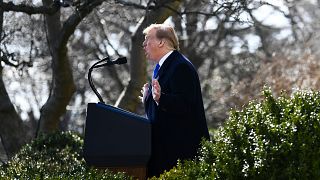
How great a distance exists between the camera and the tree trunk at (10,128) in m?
11.3

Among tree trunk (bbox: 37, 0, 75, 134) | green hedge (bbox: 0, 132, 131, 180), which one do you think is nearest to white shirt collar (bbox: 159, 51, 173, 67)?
green hedge (bbox: 0, 132, 131, 180)

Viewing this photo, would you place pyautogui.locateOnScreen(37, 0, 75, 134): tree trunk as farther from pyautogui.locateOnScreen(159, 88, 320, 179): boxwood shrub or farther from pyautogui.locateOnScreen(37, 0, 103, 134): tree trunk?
pyautogui.locateOnScreen(159, 88, 320, 179): boxwood shrub

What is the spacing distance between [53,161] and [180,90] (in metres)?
2.81

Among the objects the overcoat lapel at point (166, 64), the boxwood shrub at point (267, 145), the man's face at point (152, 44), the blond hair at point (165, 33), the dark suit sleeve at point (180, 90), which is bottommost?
the boxwood shrub at point (267, 145)

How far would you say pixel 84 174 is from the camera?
15.6ft

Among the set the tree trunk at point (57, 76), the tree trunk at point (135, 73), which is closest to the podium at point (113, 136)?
the tree trunk at point (57, 76)

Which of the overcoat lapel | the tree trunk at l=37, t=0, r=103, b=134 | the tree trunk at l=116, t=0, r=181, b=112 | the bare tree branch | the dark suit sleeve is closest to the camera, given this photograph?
the dark suit sleeve

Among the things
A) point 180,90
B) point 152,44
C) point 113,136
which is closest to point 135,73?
point 152,44

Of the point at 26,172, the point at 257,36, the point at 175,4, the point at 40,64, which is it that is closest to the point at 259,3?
the point at 175,4

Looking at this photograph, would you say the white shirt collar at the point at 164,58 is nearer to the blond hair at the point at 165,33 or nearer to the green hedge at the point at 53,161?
the blond hair at the point at 165,33

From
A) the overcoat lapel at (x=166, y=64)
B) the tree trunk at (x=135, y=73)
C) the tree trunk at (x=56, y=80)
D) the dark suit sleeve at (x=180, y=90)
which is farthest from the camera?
the tree trunk at (x=135, y=73)

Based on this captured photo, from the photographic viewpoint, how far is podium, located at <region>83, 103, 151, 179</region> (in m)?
5.05

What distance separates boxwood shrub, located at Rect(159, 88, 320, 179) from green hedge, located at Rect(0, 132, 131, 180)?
65 centimetres

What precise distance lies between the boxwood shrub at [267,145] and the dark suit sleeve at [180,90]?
63 cm
